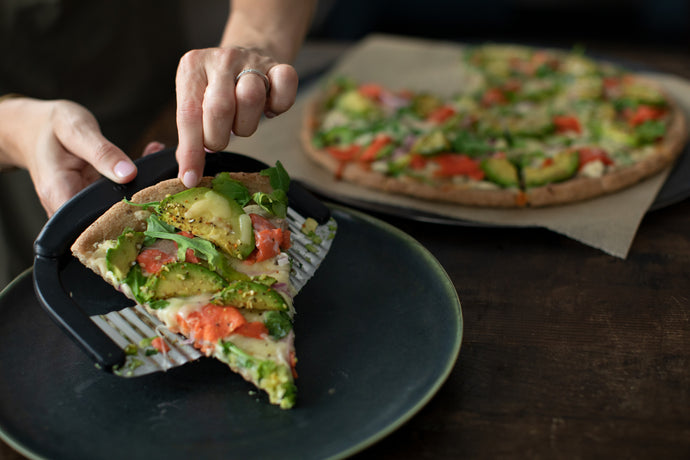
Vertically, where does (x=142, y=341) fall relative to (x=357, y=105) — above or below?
above

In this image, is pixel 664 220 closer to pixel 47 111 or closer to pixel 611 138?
pixel 611 138

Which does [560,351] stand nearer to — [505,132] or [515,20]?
[505,132]

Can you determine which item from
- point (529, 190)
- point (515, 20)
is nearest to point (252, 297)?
point (529, 190)

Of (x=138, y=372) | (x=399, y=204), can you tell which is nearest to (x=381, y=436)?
(x=138, y=372)

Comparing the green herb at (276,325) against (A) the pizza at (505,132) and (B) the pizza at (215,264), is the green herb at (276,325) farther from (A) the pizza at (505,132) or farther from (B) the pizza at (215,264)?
(A) the pizza at (505,132)

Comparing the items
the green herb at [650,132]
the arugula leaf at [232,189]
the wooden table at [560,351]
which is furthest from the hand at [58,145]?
the green herb at [650,132]

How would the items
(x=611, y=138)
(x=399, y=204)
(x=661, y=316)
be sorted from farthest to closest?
(x=611, y=138) → (x=399, y=204) → (x=661, y=316)

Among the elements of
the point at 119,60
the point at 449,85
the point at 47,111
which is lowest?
the point at 449,85
